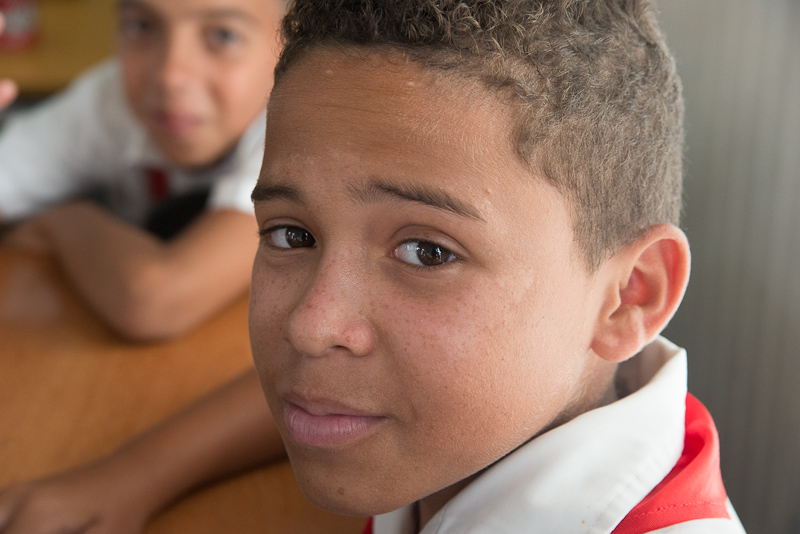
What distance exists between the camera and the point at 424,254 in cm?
54

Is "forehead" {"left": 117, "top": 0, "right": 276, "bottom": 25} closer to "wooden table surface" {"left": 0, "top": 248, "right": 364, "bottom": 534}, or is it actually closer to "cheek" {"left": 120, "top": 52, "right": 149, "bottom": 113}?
"cheek" {"left": 120, "top": 52, "right": 149, "bottom": 113}

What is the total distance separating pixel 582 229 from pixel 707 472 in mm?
221

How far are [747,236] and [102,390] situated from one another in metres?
0.96

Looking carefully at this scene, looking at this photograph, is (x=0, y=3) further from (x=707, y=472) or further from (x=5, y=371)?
(x=707, y=472)

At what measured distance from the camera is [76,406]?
854 mm

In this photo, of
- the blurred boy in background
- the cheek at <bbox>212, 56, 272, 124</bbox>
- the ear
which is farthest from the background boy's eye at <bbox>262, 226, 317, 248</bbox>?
the cheek at <bbox>212, 56, 272, 124</bbox>

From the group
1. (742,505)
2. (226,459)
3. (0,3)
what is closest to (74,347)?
(226,459)

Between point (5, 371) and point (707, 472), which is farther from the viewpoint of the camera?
point (5, 371)

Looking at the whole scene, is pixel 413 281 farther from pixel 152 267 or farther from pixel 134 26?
pixel 134 26

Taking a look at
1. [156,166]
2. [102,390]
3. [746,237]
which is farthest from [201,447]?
[156,166]

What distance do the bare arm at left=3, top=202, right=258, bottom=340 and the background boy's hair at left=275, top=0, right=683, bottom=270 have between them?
0.50 m

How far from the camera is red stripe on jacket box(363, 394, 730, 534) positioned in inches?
21.5

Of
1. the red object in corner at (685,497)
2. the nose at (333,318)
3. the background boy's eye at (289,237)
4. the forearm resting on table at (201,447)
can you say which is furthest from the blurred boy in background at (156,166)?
the red object in corner at (685,497)

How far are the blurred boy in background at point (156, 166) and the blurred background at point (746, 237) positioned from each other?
70 cm
